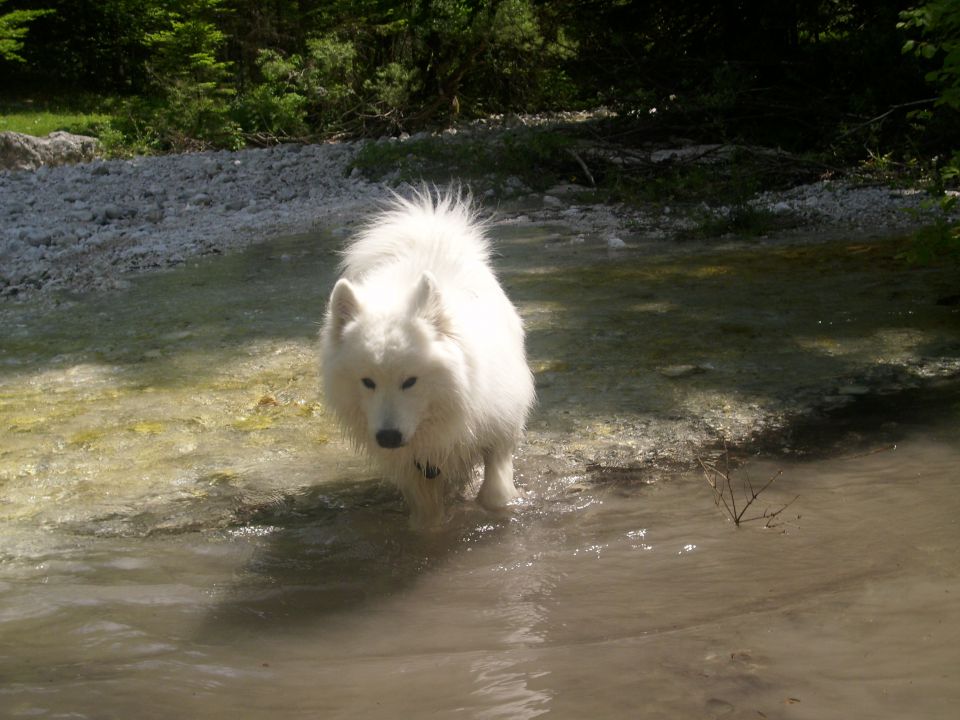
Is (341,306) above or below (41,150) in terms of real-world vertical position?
above

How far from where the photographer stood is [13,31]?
2239 centimetres

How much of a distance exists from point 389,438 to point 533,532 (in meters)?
0.78

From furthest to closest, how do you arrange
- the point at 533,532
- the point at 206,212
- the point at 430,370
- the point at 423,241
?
the point at 206,212 < the point at 423,241 < the point at 533,532 < the point at 430,370

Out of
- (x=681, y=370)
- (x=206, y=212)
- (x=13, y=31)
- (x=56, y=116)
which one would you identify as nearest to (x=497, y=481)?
(x=681, y=370)

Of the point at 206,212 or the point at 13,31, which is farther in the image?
the point at 13,31

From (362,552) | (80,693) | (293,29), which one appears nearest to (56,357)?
(362,552)

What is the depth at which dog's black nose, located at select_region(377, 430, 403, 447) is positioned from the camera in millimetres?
3709

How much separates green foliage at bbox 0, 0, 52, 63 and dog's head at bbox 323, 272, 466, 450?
21415mm

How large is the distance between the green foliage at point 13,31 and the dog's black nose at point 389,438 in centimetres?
2174

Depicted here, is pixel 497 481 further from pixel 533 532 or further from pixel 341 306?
pixel 341 306

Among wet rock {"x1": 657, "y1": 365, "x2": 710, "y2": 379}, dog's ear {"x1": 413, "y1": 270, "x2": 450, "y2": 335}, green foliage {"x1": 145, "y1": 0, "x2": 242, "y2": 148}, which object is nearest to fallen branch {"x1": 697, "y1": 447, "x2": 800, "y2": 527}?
wet rock {"x1": 657, "y1": 365, "x2": 710, "y2": 379}

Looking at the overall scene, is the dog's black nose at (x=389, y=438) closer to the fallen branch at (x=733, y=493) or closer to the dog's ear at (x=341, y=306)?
the dog's ear at (x=341, y=306)

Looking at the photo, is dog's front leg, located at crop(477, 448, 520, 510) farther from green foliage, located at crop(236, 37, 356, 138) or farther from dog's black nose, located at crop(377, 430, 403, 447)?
green foliage, located at crop(236, 37, 356, 138)

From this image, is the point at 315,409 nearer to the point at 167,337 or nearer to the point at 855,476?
the point at 167,337
